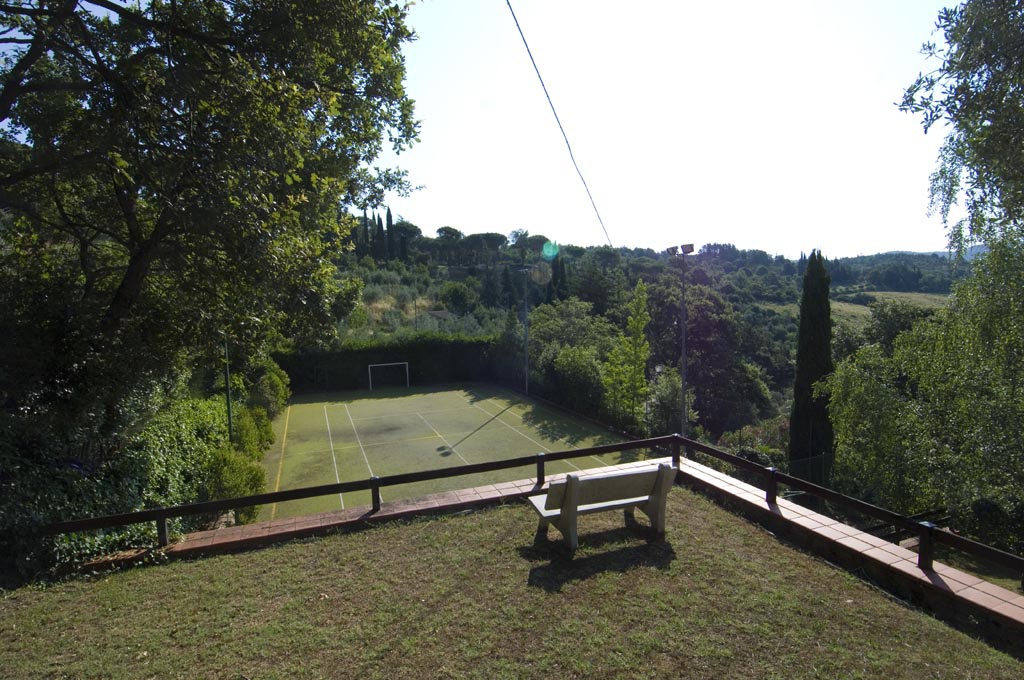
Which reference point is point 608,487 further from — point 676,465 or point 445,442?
point 445,442

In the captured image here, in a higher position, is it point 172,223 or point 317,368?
point 172,223

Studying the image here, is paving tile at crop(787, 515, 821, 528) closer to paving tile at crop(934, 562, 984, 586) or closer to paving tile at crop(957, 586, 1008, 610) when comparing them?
paving tile at crop(934, 562, 984, 586)

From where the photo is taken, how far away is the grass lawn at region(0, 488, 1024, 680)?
324 cm

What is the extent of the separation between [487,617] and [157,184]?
4.77 m

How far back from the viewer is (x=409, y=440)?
17.7m

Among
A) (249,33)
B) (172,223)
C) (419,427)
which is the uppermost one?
(249,33)

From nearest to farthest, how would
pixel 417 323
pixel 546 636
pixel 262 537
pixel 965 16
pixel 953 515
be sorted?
pixel 546 636, pixel 965 16, pixel 262 537, pixel 953 515, pixel 417 323

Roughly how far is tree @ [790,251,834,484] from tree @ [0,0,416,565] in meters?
16.8

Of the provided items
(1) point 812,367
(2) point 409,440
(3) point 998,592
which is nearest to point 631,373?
(1) point 812,367

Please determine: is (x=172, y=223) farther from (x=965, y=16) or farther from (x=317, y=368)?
(x=317, y=368)

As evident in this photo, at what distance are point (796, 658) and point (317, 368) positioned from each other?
2650 centimetres

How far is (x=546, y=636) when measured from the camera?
352 cm

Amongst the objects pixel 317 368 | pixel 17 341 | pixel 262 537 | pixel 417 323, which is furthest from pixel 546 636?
pixel 417 323

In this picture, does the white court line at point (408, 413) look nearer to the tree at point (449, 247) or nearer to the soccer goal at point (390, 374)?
the soccer goal at point (390, 374)
